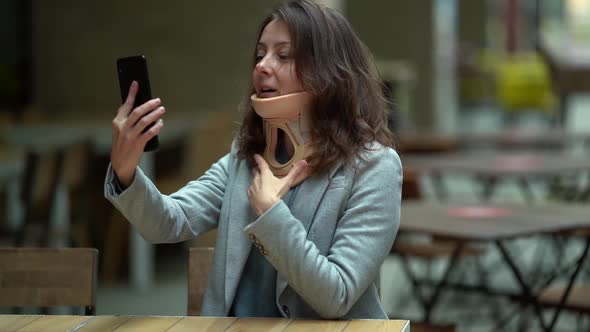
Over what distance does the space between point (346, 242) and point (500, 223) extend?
2.02 meters

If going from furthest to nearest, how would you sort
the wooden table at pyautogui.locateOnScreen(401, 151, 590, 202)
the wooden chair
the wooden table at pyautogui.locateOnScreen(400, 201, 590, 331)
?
the wooden table at pyautogui.locateOnScreen(401, 151, 590, 202), the wooden chair, the wooden table at pyautogui.locateOnScreen(400, 201, 590, 331)

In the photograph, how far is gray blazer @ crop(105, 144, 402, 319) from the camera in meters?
2.38

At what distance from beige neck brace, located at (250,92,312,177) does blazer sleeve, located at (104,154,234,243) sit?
20 centimetres

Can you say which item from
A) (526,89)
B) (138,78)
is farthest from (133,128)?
(526,89)

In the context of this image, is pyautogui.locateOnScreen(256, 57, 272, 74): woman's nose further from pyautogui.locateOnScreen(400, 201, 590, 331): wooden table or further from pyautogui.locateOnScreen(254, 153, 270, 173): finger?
pyautogui.locateOnScreen(400, 201, 590, 331): wooden table

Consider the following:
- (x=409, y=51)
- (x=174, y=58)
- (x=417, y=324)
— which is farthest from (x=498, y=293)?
(x=409, y=51)

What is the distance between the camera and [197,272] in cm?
303

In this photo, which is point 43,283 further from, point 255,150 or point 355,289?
point 355,289

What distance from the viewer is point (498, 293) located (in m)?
5.23

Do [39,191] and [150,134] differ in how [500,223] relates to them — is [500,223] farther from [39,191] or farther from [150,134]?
[39,191]

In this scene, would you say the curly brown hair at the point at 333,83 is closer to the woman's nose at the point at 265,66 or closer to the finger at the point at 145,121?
the woman's nose at the point at 265,66

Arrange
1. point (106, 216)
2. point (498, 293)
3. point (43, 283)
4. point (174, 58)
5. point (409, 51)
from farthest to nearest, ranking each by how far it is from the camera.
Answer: point (409, 51) < point (174, 58) < point (106, 216) < point (498, 293) < point (43, 283)

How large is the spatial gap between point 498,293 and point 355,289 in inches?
116

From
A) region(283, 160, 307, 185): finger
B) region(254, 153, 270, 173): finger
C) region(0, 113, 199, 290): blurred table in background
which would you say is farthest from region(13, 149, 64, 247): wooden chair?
region(283, 160, 307, 185): finger
